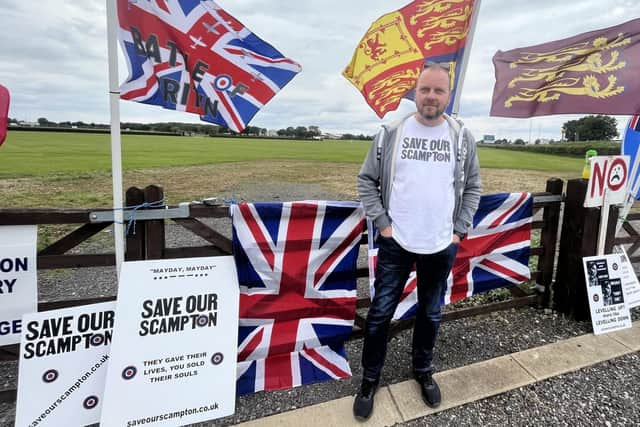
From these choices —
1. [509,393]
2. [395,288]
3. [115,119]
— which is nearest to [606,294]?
[509,393]

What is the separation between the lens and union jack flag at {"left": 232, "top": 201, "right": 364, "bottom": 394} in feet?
8.68

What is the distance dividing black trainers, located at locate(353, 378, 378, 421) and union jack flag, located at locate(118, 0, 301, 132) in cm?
206

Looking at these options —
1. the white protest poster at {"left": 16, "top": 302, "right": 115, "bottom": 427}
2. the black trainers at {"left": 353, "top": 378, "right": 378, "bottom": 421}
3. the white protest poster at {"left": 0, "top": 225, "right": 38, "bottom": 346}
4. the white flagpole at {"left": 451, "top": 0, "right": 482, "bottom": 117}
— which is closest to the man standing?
the black trainers at {"left": 353, "top": 378, "right": 378, "bottom": 421}

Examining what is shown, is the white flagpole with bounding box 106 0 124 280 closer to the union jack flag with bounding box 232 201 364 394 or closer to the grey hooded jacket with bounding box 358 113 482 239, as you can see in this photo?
the union jack flag with bounding box 232 201 364 394

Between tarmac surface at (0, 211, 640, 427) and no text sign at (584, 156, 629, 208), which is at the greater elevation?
no text sign at (584, 156, 629, 208)

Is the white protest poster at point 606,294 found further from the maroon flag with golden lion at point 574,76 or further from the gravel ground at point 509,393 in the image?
the maroon flag with golden lion at point 574,76

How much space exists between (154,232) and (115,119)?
0.79 metres

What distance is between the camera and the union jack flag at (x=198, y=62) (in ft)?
6.96

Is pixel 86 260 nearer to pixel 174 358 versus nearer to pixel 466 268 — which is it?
pixel 174 358

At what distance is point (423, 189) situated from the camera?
2.14m

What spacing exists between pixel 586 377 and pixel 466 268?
1240 mm

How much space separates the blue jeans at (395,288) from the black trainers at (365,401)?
57 millimetres

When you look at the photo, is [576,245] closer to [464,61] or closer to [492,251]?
[492,251]

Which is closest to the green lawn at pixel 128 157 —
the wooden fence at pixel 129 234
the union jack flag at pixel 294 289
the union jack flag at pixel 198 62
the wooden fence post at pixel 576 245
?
the wooden fence at pixel 129 234
